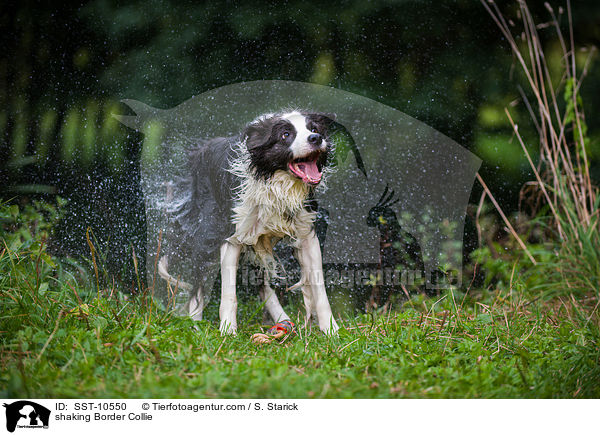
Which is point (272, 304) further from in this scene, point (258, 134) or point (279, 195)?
point (258, 134)

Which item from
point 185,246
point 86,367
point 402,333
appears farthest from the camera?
point 185,246

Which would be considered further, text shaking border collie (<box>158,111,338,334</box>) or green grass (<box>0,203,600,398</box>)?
text shaking border collie (<box>158,111,338,334</box>)

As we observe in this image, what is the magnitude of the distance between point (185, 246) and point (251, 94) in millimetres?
1448

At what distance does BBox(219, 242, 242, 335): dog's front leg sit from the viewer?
2.99 m

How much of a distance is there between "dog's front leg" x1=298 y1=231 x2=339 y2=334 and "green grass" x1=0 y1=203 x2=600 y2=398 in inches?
4.6

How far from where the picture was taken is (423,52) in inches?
170

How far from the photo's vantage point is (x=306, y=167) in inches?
112

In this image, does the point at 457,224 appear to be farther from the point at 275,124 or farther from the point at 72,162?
the point at 72,162

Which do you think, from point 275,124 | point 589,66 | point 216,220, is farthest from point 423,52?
point 216,220

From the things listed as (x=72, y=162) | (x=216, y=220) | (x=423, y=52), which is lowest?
(x=216, y=220)

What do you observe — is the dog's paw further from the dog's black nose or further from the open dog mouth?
the dog's black nose
